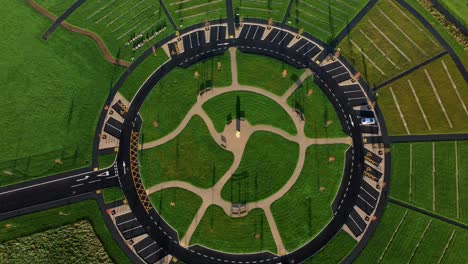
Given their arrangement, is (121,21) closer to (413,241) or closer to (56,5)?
(56,5)

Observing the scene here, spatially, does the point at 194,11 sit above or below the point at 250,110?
above

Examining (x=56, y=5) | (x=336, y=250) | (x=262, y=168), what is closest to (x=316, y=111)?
(x=262, y=168)

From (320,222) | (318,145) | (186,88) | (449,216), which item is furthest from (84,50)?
(449,216)

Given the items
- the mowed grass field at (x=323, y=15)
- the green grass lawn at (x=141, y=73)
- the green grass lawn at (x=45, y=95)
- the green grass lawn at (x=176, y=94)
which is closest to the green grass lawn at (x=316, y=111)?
the mowed grass field at (x=323, y=15)

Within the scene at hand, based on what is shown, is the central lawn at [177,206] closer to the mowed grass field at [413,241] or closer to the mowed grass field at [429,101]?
the mowed grass field at [413,241]

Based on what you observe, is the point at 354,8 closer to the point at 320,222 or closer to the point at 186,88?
the point at 186,88

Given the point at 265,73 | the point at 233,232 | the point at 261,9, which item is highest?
the point at 261,9
